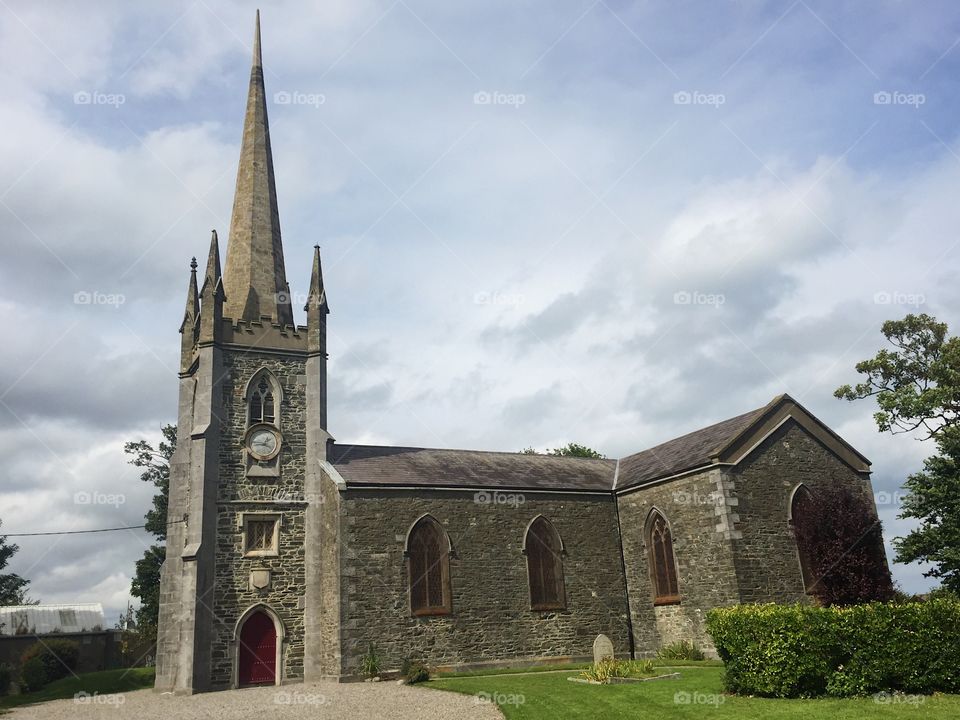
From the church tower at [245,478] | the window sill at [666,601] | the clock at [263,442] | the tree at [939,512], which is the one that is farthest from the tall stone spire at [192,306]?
the tree at [939,512]

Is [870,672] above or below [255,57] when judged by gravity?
below

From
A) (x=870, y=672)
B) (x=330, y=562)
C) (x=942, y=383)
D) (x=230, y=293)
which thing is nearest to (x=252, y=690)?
(x=330, y=562)

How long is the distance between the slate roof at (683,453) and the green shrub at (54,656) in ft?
97.0

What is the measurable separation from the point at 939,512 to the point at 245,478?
2357 cm

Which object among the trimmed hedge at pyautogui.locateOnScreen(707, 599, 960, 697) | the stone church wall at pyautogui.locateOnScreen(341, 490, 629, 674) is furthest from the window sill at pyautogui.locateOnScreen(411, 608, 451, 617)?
the trimmed hedge at pyautogui.locateOnScreen(707, 599, 960, 697)

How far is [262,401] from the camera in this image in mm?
27156

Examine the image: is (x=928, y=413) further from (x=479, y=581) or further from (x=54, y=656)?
(x=54, y=656)

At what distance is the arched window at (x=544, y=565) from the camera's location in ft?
85.3

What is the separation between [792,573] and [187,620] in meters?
20.0

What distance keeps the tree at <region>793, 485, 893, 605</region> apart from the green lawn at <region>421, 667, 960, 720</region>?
22.3ft

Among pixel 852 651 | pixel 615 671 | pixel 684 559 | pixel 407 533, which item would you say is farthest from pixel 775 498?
pixel 407 533

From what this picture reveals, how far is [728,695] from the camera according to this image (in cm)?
1538

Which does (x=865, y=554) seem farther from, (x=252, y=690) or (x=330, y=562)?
(x=252, y=690)

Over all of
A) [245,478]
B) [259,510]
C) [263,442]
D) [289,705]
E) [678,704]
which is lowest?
[289,705]
